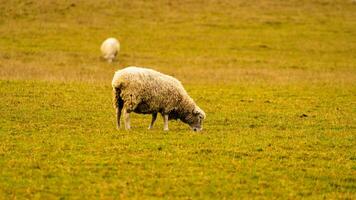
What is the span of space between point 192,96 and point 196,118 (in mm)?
7621

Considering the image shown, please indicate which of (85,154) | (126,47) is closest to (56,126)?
(85,154)

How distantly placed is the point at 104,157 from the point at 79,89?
12.5 m

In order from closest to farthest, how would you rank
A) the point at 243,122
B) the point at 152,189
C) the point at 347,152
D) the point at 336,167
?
1. the point at 152,189
2. the point at 336,167
3. the point at 347,152
4. the point at 243,122

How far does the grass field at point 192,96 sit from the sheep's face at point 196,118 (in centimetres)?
31

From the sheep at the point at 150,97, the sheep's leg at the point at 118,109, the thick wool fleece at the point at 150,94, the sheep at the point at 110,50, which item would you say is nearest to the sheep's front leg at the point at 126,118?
the sheep at the point at 150,97

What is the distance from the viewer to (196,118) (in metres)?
17.3

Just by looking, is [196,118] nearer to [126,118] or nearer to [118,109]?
[126,118]

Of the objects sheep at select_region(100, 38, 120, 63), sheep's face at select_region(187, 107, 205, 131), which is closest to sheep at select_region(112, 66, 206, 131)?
sheep's face at select_region(187, 107, 205, 131)

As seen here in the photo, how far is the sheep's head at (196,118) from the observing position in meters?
17.3

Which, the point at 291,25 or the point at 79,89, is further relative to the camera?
the point at 291,25

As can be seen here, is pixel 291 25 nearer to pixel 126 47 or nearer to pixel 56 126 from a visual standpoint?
pixel 126 47

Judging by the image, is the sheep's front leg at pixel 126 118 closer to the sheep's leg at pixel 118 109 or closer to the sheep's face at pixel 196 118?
the sheep's leg at pixel 118 109

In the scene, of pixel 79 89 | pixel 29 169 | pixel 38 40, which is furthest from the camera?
pixel 38 40

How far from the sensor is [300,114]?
2109 cm
